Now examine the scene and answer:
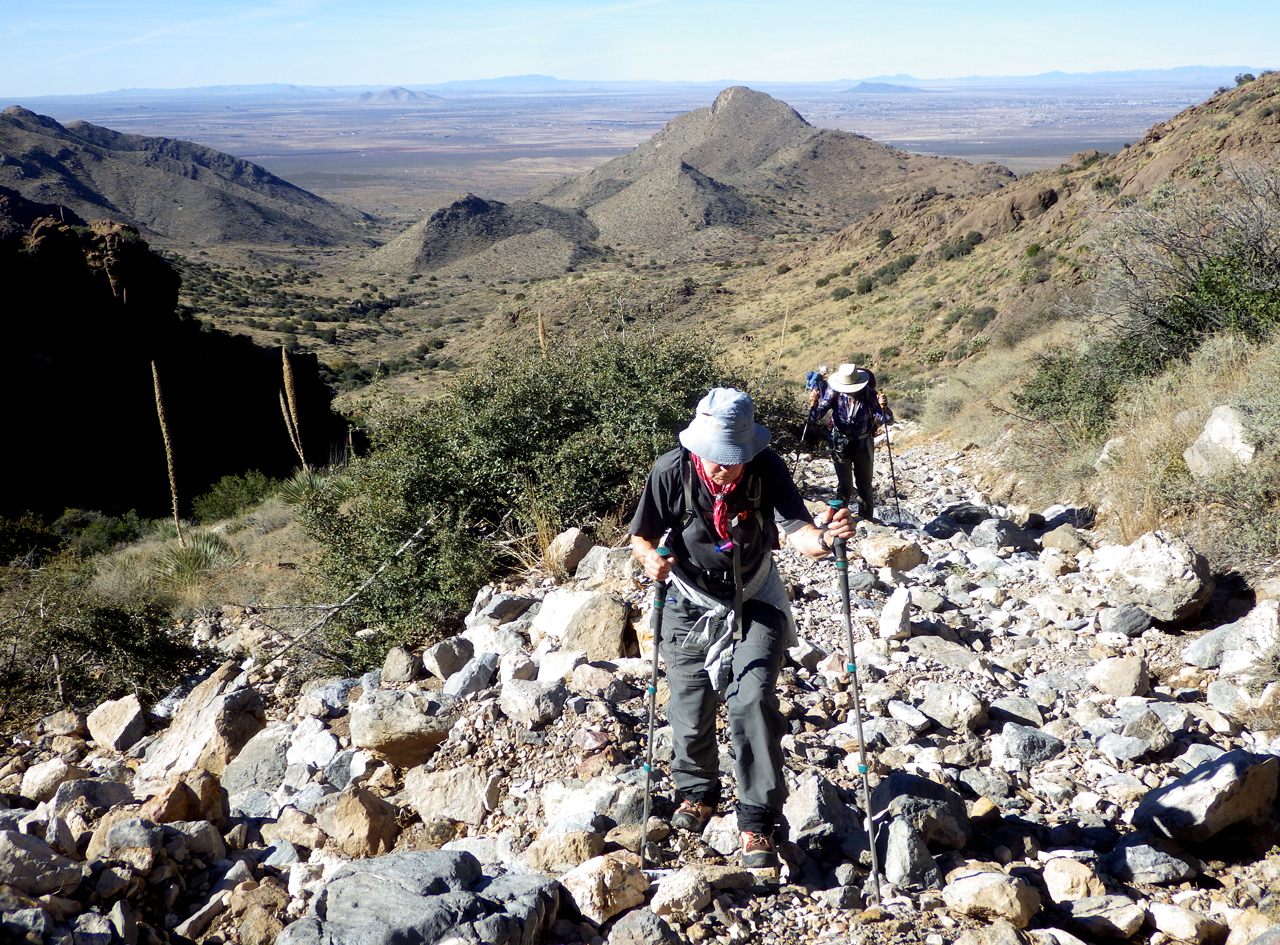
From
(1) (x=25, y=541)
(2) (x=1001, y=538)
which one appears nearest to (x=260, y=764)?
(2) (x=1001, y=538)

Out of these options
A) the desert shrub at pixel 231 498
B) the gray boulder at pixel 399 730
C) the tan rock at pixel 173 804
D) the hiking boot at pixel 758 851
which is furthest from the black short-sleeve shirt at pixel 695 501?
the desert shrub at pixel 231 498

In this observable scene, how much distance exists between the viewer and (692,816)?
3.33 m

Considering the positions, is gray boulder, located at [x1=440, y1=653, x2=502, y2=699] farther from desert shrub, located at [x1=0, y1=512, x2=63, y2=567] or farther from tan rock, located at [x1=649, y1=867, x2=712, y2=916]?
desert shrub, located at [x1=0, y1=512, x2=63, y2=567]

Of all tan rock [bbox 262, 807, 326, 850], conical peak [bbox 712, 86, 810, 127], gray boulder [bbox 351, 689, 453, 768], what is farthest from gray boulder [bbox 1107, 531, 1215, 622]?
conical peak [bbox 712, 86, 810, 127]

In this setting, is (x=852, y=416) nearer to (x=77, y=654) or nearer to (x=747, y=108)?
(x=77, y=654)

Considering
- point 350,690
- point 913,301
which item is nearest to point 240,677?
point 350,690

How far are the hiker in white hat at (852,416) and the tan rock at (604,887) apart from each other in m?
4.88

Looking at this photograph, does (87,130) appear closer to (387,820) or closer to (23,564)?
(23,564)

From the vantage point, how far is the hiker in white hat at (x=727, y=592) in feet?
9.92

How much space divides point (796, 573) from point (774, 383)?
19.1ft

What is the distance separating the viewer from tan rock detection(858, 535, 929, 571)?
6035 millimetres

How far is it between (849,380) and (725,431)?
4400 mm

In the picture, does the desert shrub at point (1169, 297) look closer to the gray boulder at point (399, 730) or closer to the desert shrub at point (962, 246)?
the gray boulder at point (399, 730)

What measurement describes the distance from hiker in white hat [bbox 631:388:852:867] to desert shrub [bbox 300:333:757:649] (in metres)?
3.11
